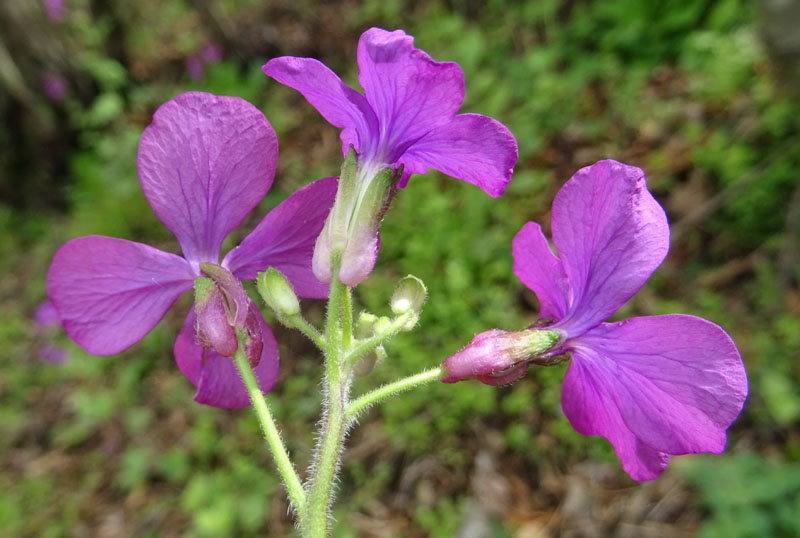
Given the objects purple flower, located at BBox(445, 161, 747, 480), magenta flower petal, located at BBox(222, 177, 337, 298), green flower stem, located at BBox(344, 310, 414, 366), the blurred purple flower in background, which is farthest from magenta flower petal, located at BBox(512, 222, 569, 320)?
the blurred purple flower in background

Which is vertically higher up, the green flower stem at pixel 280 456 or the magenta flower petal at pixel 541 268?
the magenta flower petal at pixel 541 268

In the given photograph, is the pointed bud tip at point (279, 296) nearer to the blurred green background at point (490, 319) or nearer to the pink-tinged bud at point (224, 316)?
the pink-tinged bud at point (224, 316)

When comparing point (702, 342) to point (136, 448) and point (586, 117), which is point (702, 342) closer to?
point (586, 117)

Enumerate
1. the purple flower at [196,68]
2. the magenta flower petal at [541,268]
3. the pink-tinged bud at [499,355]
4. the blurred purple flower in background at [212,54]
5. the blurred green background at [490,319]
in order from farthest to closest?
the purple flower at [196,68], the blurred purple flower in background at [212,54], the blurred green background at [490,319], the magenta flower petal at [541,268], the pink-tinged bud at [499,355]

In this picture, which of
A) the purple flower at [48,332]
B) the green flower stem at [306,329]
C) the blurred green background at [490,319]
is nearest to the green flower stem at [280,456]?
the green flower stem at [306,329]

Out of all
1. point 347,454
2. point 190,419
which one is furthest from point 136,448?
point 347,454

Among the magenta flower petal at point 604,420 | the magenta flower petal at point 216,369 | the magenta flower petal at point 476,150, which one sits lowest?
the magenta flower petal at point 604,420

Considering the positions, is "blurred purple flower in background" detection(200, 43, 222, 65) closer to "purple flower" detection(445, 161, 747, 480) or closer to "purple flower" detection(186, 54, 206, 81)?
"purple flower" detection(186, 54, 206, 81)

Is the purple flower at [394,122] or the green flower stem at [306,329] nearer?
the purple flower at [394,122]
